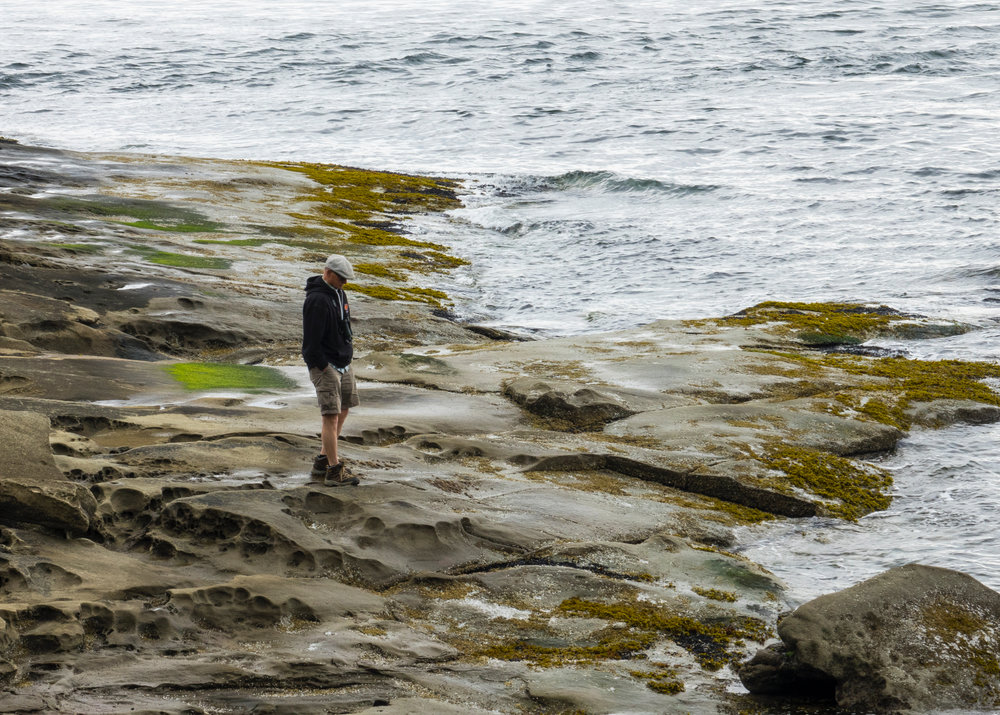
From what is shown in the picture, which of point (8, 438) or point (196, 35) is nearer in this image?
point (8, 438)

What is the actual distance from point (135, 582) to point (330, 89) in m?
70.8

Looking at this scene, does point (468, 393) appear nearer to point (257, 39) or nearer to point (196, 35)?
point (257, 39)

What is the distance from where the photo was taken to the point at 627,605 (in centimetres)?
957

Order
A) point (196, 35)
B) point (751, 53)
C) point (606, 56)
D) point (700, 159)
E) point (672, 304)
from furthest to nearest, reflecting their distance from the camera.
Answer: point (196, 35) → point (606, 56) → point (751, 53) → point (700, 159) → point (672, 304)

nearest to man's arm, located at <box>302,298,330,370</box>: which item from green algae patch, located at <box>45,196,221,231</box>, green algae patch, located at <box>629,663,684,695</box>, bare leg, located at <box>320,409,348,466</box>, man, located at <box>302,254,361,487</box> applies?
man, located at <box>302,254,361,487</box>

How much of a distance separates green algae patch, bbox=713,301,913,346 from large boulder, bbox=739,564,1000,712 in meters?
12.3

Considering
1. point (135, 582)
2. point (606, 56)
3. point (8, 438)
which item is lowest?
point (135, 582)

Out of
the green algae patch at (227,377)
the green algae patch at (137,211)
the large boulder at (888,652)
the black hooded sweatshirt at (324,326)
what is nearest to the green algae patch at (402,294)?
the green algae patch at (137,211)

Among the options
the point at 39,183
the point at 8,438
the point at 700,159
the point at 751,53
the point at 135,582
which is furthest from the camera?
the point at 751,53

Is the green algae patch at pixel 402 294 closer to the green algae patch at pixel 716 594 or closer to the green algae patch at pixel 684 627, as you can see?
the green algae patch at pixel 716 594

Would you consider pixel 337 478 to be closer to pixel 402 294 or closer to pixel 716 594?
pixel 716 594

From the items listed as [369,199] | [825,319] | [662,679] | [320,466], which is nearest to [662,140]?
[369,199]

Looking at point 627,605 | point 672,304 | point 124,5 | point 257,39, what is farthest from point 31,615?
point 124,5

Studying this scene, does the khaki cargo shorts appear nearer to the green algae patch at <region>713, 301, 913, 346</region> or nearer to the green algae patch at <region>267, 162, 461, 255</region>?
the green algae patch at <region>713, 301, 913, 346</region>
